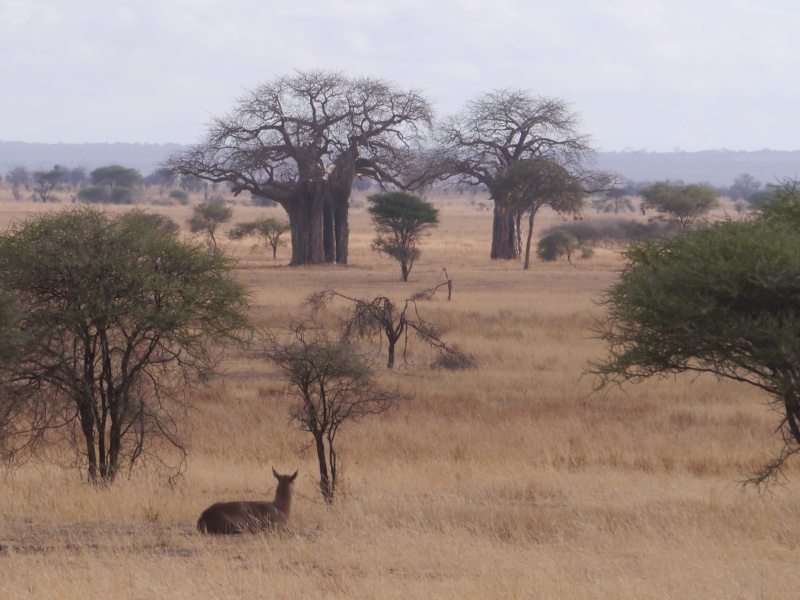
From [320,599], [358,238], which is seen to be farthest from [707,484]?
[358,238]

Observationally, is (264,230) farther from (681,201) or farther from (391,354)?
(391,354)

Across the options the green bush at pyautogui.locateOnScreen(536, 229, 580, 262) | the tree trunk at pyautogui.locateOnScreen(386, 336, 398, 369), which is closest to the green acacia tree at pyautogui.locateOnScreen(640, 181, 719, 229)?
the green bush at pyautogui.locateOnScreen(536, 229, 580, 262)

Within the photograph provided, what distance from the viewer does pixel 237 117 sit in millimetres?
43031

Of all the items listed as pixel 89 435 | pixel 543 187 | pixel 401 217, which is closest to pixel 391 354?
pixel 89 435

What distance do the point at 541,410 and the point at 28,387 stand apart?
28.5ft

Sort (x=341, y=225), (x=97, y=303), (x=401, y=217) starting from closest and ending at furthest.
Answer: (x=97, y=303), (x=401, y=217), (x=341, y=225)

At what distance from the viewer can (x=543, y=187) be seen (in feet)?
154

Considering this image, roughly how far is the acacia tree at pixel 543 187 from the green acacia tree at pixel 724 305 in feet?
118

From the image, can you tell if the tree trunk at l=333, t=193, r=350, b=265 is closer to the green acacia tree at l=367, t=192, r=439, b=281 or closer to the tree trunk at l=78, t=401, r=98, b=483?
the green acacia tree at l=367, t=192, r=439, b=281

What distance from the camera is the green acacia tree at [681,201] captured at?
173 feet

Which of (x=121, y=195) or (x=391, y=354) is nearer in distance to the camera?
(x=391, y=354)

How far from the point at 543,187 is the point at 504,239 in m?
6.30

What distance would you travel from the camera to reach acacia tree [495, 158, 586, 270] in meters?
46.6

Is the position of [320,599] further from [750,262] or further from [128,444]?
[128,444]
